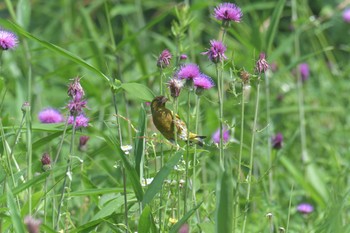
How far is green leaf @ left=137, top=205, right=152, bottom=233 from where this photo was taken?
4.84ft

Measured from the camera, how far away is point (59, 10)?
14.8ft

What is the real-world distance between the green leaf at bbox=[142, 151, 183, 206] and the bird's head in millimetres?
127

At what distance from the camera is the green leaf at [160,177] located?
4.92ft

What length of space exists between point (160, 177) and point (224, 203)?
0.64 ft

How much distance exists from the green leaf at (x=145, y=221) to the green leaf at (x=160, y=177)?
34 millimetres

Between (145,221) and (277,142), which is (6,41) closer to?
(145,221)

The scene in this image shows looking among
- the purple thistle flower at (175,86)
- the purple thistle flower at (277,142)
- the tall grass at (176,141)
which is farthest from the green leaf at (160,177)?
the purple thistle flower at (277,142)

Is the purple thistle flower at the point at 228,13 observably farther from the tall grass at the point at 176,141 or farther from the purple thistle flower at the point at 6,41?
the purple thistle flower at the point at 6,41

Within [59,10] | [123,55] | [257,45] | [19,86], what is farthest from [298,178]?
[59,10]

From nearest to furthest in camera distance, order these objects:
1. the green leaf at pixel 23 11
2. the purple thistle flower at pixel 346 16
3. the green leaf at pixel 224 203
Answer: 1. the green leaf at pixel 224 203
2. the green leaf at pixel 23 11
3. the purple thistle flower at pixel 346 16

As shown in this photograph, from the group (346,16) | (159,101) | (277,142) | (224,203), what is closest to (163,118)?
(159,101)

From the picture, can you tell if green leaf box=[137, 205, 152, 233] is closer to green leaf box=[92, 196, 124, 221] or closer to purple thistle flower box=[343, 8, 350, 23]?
green leaf box=[92, 196, 124, 221]

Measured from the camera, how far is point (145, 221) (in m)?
1.50

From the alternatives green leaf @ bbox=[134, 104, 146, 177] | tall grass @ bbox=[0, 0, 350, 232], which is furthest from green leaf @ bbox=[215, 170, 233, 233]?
green leaf @ bbox=[134, 104, 146, 177]
